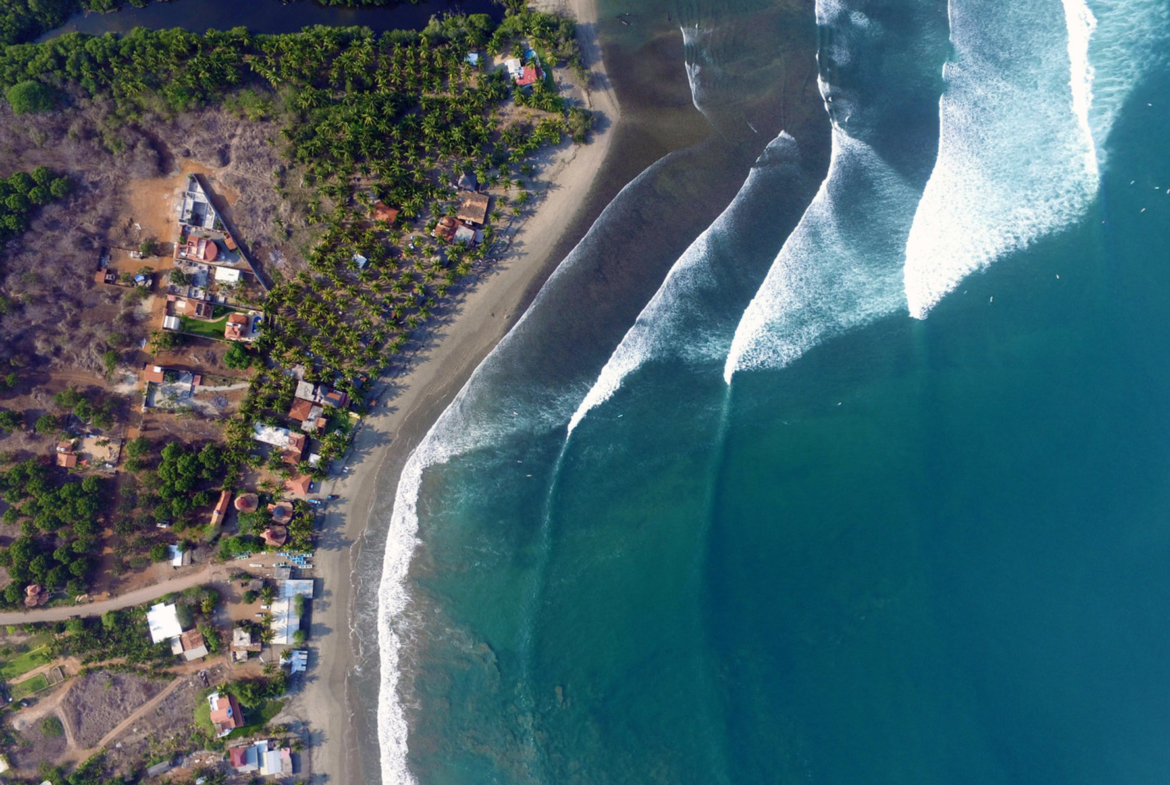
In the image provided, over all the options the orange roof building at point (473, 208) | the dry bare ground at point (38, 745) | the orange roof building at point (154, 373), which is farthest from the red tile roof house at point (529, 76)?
the dry bare ground at point (38, 745)

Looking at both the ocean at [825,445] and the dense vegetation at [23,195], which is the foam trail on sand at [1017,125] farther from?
the dense vegetation at [23,195]

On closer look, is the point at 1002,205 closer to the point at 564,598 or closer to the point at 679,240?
the point at 679,240

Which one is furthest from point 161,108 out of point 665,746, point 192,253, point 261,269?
point 665,746

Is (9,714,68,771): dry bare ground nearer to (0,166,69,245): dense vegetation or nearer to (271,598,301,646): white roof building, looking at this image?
(271,598,301,646): white roof building

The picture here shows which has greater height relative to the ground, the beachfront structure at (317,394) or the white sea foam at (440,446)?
the beachfront structure at (317,394)

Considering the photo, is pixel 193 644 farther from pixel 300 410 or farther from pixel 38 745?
pixel 300 410
